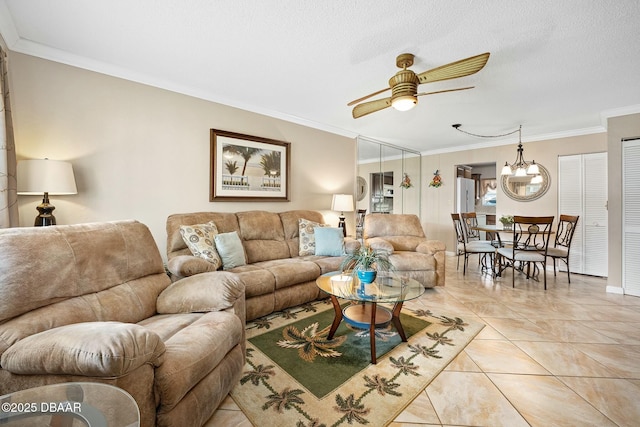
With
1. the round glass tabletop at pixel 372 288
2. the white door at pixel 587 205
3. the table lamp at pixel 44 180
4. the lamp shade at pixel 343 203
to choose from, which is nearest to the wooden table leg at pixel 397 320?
the round glass tabletop at pixel 372 288

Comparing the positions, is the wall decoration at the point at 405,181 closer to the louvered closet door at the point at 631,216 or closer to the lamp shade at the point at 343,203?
the lamp shade at the point at 343,203

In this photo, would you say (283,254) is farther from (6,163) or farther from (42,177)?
(6,163)

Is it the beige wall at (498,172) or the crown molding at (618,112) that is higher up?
the crown molding at (618,112)

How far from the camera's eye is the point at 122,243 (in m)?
1.78

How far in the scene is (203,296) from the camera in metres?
1.75

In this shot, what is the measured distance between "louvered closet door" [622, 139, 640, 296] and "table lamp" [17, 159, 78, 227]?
6.12 metres

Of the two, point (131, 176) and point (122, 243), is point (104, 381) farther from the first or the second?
point (131, 176)

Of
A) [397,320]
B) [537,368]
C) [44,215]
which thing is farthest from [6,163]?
[537,368]

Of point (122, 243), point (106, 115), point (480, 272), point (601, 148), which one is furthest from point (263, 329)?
point (601, 148)

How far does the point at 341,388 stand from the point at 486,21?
2.69 meters

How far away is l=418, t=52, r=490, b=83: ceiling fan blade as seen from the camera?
1.86 m

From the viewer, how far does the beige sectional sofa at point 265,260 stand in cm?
255

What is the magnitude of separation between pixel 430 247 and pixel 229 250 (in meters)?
2.62

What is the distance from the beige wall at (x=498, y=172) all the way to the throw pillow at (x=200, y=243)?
5.24m
